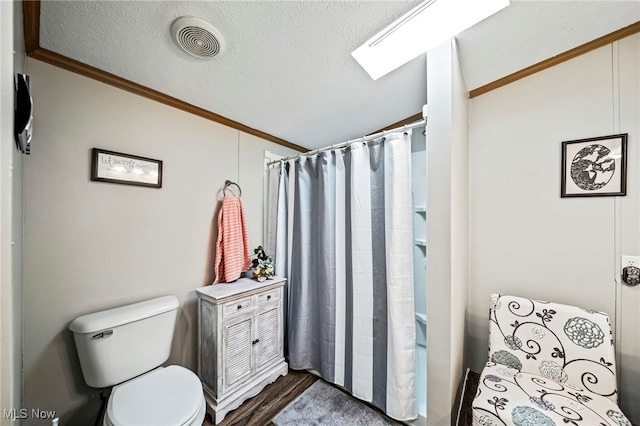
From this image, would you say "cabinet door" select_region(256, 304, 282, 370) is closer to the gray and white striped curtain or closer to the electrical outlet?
the gray and white striped curtain

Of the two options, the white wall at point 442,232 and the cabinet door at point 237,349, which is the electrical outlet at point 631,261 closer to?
the white wall at point 442,232

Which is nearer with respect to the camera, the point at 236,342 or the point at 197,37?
the point at 197,37

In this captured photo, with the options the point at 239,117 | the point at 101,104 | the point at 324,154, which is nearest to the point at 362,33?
the point at 324,154

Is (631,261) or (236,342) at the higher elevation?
(631,261)

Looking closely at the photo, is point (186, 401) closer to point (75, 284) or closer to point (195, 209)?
point (75, 284)

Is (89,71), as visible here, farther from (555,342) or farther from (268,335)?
(555,342)

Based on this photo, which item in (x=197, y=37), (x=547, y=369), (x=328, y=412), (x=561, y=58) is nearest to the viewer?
(x=197, y=37)

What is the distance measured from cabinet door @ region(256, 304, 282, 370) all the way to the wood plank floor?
0.21 metres

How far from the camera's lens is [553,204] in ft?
4.51

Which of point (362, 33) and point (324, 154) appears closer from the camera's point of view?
point (362, 33)

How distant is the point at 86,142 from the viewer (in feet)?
4.31

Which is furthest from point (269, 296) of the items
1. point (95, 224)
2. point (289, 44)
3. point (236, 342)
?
point (289, 44)

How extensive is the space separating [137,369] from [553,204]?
2.68m

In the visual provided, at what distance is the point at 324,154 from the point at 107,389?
2094 mm
